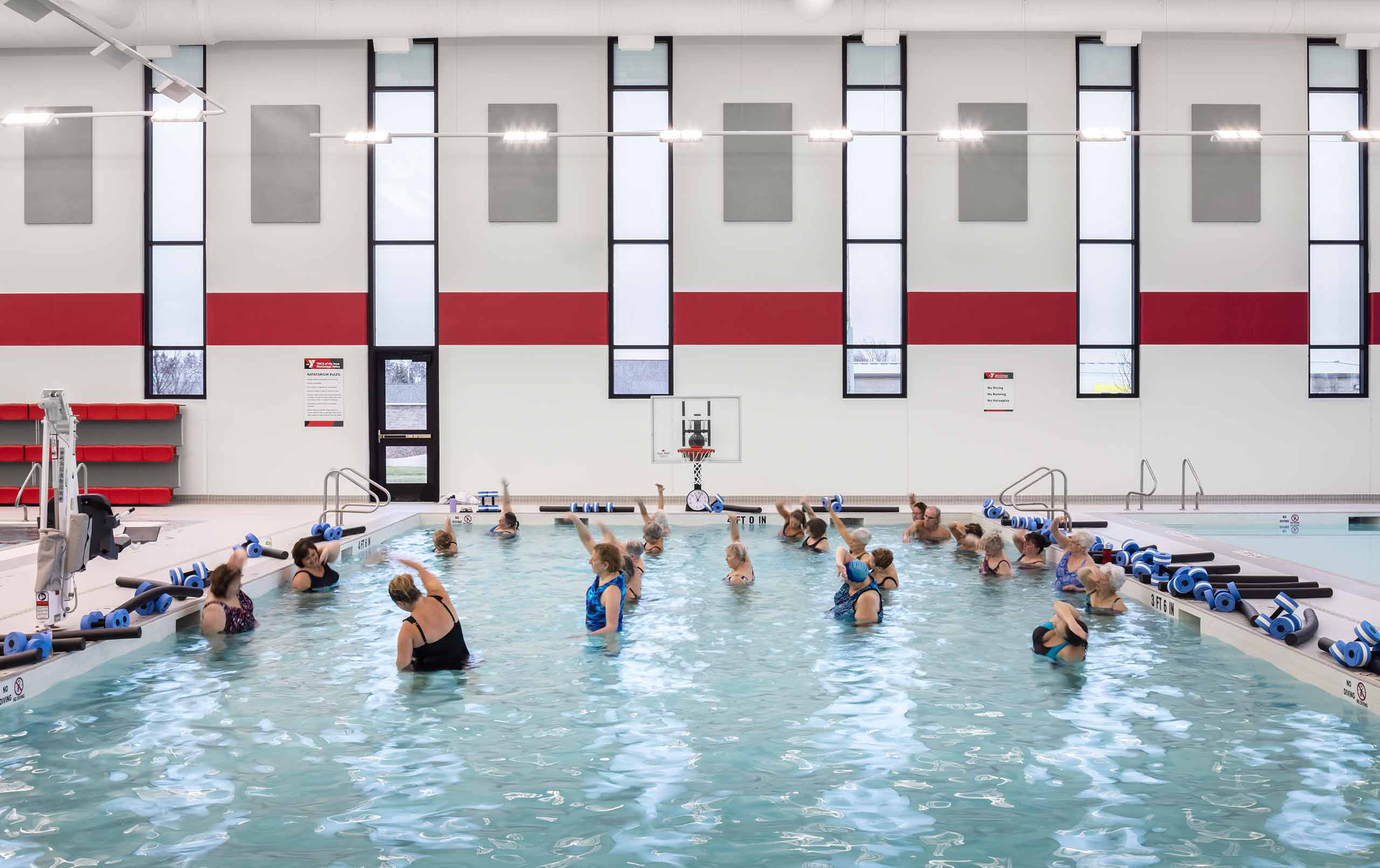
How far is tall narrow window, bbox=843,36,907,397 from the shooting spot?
1641 centimetres

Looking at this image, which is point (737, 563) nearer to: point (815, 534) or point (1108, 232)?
point (815, 534)

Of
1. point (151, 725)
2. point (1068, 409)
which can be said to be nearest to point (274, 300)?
point (151, 725)

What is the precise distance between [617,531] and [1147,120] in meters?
10.5

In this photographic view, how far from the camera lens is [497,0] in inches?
587

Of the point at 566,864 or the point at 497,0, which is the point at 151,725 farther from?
the point at 497,0

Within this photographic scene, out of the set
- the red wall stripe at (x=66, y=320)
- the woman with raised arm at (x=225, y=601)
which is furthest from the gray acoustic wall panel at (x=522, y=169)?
the woman with raised arm at (x=225, y=601)

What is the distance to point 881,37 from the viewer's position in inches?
621

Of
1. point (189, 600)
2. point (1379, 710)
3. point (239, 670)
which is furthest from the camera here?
point (189, 600)

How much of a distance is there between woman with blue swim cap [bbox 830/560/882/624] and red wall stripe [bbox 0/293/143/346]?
508 inches

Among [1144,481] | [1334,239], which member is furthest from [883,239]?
[1334,239]

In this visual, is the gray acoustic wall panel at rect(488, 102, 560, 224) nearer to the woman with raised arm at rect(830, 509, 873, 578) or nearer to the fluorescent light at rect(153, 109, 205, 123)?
the fluorescent light at rect(153, 109, 205, 123)

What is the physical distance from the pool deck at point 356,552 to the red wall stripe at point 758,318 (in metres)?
2.91

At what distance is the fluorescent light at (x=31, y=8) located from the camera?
885 centimetres

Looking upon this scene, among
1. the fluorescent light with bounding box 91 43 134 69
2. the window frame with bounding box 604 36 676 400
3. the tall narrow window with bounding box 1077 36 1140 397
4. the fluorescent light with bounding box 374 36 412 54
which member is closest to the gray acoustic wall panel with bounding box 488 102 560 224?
the window frame with bounding box 604 36 676 400
